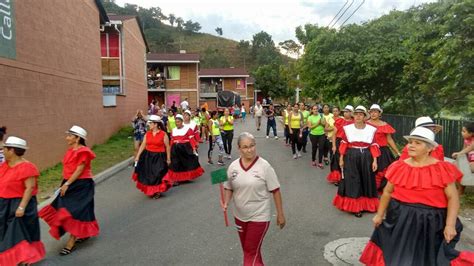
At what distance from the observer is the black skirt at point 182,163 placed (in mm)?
10008

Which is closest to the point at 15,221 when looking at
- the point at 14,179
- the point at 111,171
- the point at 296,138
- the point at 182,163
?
the point at 14,179

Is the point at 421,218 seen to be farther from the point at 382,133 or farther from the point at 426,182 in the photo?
the point at 382,133

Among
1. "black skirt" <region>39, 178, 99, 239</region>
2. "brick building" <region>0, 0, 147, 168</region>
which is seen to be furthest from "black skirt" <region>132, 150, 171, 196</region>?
"brick building" <region>0, 0, 147, 168</region>

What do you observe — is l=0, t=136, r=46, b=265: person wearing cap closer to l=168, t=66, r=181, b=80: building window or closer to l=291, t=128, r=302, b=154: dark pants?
l=291, t=128, r=302, b=154: dark pants

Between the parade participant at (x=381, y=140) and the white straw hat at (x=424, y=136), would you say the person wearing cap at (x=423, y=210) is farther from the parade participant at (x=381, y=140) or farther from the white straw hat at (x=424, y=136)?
the parade participant at (x=381, y=140)

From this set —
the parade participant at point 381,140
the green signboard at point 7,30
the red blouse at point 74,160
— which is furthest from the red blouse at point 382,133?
the green signboard at point 7,30

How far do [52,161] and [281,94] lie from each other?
48898mm

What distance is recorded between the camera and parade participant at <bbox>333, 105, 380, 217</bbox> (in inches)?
275

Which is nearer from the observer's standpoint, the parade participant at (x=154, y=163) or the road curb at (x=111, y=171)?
the parade participant at (x=154, y=163)

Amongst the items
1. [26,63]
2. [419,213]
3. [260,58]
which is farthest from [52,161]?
[260,58]

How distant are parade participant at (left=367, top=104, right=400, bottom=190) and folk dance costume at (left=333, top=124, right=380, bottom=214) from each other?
0.61m

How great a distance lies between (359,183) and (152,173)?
4.09 m

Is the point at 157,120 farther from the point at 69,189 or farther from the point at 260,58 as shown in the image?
the point at 260,58

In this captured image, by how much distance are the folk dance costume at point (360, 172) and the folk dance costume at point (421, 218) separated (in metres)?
2.98
